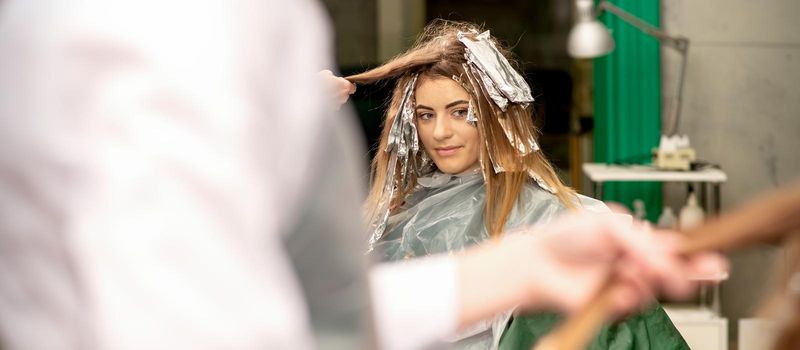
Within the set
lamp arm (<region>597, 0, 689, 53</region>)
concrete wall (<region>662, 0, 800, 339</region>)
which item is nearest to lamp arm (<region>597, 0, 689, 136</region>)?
lamp arm (<region>597, 0, 689, 53</region>)

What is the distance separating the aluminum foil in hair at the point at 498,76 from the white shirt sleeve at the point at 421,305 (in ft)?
4.51

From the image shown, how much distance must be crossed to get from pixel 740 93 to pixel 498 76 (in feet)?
6.47

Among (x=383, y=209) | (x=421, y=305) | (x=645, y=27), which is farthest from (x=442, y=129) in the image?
(x=645, y=27)

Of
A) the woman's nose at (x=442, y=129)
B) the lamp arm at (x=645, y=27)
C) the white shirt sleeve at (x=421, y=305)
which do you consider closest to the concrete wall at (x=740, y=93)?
the lamp arm at (x=645, y=27)

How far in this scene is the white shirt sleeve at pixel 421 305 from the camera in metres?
0.81

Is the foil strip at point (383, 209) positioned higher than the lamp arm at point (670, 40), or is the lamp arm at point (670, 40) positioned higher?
the lamp arm at point (670, 40)

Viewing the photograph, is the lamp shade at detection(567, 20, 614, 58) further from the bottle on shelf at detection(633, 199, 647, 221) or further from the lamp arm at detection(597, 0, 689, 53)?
the bottle on shelf at detection(633, 199, 647, 221)

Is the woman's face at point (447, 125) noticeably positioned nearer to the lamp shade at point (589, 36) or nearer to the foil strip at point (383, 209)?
the foil strip at point (383, 209)

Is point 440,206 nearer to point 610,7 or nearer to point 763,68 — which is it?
point 610,7

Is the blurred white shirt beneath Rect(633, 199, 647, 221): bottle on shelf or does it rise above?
above

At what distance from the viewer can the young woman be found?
2174mm

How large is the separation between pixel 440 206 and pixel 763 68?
79.2 inches

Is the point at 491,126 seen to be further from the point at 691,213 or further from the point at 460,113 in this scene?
the point at 691,213

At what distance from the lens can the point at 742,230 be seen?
534mm
